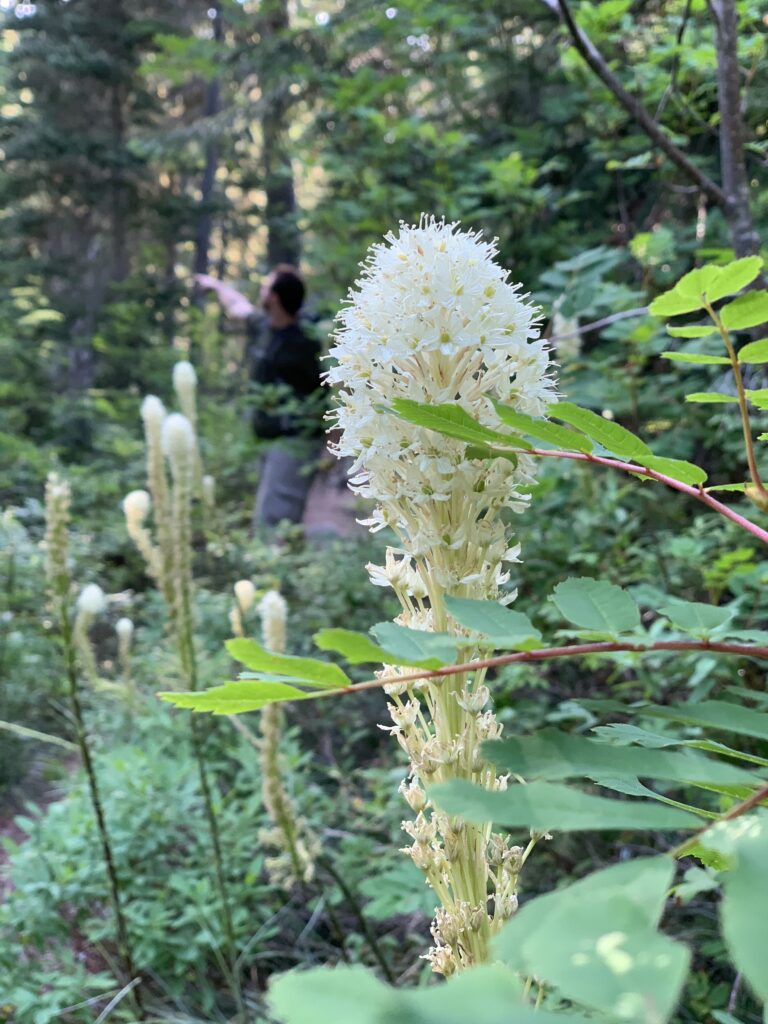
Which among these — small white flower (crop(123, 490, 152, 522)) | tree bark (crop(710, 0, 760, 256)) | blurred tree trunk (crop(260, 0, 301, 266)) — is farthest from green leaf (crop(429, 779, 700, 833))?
blurred tree trunk (crop(260, 0, 301, 266))

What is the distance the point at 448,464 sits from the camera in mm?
758

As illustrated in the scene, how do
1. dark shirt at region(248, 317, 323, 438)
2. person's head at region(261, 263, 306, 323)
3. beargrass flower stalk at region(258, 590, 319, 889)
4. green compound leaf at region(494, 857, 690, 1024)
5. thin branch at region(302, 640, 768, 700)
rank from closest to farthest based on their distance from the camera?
green compound leaf at region(494, 857, 690, 1024)
thin branch at region(302, 640, 768, 700)
beargrass flower stalk at region(258, 590, 319, 889)
dark shirt at region(248, 317, 323, 438)
person's head at region(261, 263, 306, 323)

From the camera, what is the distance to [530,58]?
4906mm

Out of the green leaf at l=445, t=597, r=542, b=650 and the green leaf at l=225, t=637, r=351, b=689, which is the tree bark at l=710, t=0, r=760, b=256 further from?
the green leaf at l=225, t=637, r=351, b=689

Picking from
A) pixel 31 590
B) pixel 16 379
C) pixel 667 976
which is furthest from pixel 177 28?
pixel 667 976

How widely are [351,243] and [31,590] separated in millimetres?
3388

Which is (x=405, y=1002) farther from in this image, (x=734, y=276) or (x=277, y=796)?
(x=277, y=796)

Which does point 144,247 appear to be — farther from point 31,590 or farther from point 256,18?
point 31,590

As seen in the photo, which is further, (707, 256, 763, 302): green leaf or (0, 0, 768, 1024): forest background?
(0, 0, 768, 1024): forest background

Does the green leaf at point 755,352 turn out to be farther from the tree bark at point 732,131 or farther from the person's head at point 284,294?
the person's head at point 284,294

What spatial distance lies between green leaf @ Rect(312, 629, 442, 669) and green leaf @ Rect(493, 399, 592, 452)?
26 centimetres

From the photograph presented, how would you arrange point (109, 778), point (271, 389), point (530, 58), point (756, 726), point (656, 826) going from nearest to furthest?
point (656, 826)
point (756, 726)
point (109, 778)
point (271, 389)
point (530, 58)

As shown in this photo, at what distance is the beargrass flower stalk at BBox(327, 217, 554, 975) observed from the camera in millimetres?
790

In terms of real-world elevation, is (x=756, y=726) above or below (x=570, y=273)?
below
